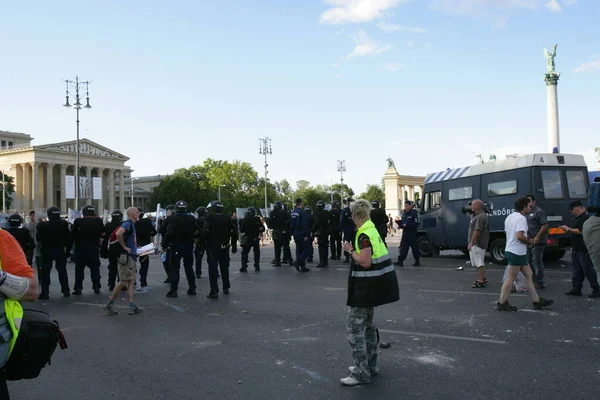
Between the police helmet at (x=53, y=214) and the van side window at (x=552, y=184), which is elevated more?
the van side window at (x=552, y=184)

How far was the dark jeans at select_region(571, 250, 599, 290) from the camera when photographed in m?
8.87

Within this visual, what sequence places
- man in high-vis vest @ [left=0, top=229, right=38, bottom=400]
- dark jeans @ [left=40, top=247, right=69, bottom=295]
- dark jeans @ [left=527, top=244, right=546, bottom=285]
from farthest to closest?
dark jeans @ [left=40, top=247, right=69, bottom=295]
dark jeans @ [left=527, top=244, right=546, bottom=285]
man in high-vis vest @ [left=0, top=229, right=38, bottom=400]

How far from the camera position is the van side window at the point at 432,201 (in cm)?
1634

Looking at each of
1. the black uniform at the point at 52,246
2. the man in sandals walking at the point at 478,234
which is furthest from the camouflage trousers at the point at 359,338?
the black uniform at the point at 52,246

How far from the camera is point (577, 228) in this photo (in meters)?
→ 9.21

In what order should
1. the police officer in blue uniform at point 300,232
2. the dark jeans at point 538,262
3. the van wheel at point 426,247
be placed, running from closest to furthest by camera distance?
the dark jeans at point 538,262
the police officer in blue uniform at point 300,232
the van wheel at point 426,247

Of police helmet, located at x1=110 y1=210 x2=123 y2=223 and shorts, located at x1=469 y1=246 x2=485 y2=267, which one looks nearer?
shorts, located at x1=469 y1=246 x2=485 y2=267

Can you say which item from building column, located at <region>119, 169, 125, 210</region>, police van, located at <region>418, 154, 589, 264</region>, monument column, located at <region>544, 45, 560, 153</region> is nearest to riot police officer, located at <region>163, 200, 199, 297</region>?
police van, located at <region>418, 154, 589, 264</region>

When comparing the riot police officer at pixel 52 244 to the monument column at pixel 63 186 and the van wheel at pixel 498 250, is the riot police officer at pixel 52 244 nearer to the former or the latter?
the van wheel at pixel 498 250

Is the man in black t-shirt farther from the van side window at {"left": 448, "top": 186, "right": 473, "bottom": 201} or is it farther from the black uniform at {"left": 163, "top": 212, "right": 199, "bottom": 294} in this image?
the black uniform at {"left": 163, "top": 212, "right": 199, "bottom": 294}

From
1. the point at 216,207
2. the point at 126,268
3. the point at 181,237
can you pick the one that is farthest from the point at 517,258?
the point at 126,268

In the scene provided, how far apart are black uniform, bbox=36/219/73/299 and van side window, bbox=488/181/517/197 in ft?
37.4

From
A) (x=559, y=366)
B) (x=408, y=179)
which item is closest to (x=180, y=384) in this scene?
(x=559, y=366)

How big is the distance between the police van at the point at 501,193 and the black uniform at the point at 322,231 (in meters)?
3.70
